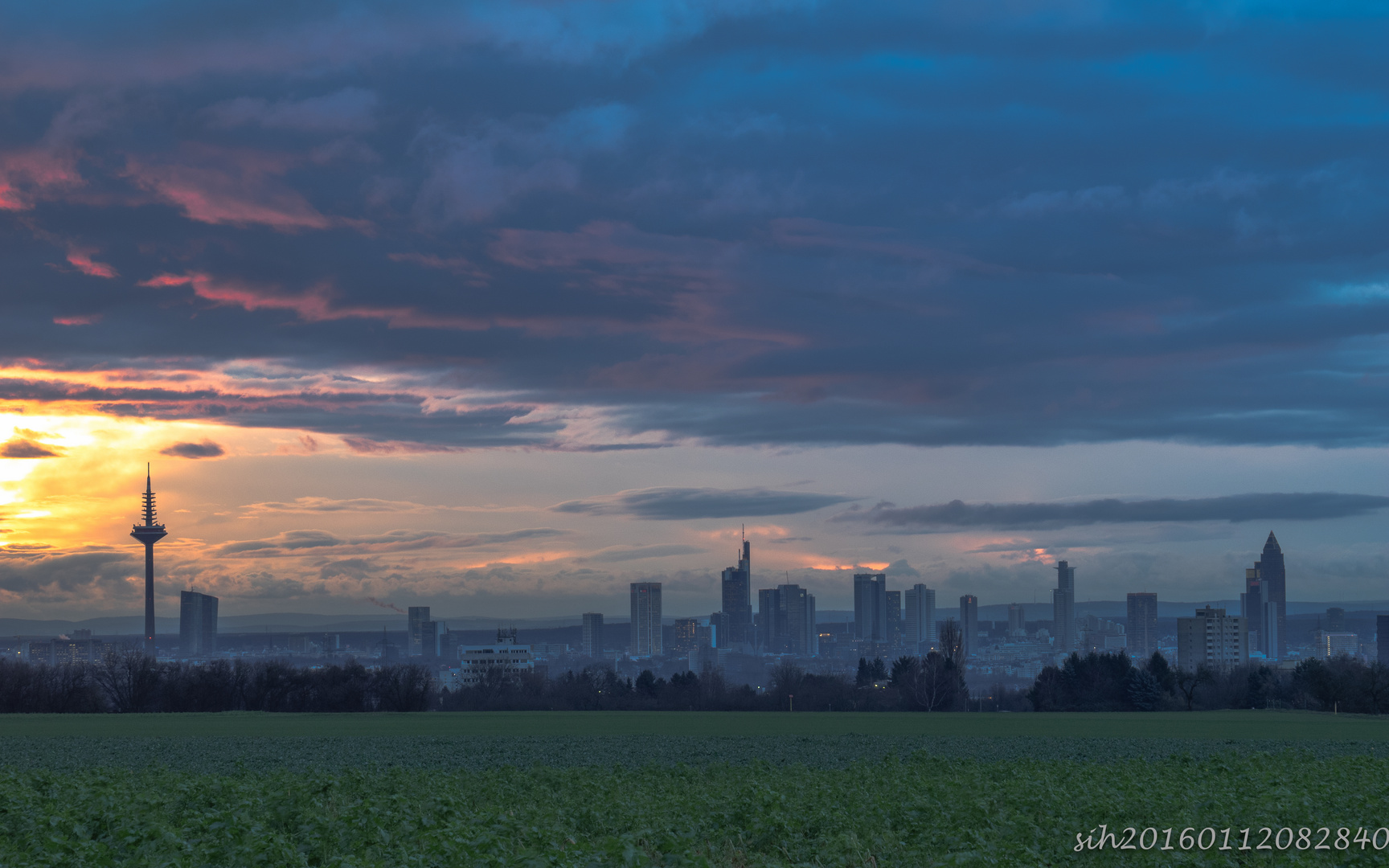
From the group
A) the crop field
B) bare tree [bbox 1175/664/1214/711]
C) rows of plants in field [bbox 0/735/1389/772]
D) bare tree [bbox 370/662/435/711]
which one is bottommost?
bare tree [bbox 1175/664/1214/711]

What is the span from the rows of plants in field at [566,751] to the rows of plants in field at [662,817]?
1184cm

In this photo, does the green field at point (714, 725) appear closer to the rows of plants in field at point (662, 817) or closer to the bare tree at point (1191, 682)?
the bare tree at point (1191, 682)

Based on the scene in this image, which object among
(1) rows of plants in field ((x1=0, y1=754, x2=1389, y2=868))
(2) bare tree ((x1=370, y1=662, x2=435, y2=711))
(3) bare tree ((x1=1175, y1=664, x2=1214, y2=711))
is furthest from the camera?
(3) bare tree ((x1=1175, y1=664, x2=1214, y2=711))

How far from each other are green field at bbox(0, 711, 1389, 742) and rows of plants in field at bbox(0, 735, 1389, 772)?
22.8ft

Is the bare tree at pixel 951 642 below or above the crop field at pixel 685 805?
below

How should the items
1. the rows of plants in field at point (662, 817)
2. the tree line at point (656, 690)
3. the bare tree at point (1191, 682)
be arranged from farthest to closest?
1. the bare tree at point (1191, 682)
2. the tree line at point (656, 690)
3. the rows of plants in field at point (662, 817)

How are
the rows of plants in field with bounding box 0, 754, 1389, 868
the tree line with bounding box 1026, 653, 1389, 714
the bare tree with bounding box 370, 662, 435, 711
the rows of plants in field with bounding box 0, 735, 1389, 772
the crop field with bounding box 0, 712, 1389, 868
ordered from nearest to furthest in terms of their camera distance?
the rows of plants in field with bounding box 0, 754, 1389, 868, the crop field with bounding box 0, 712, 1389, 868, the rows of plants in field with bounding box 0, 735, 1389, 772, the tree line with bounding box 1026, 653, 1389, 714, the bare tree with bounding box 370, 662, 435, 711

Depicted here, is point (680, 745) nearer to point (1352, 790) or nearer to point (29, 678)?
point (1352, 790)

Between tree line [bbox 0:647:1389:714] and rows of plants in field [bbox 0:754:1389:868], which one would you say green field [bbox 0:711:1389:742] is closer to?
tree line [bbox 0:647:1389:714]

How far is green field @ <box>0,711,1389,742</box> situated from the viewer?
84.6 metres

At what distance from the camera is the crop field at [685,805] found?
76.1ft

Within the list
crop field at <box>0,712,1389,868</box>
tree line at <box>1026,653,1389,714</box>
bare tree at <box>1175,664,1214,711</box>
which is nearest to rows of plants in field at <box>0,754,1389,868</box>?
crop field at <box>0,712,1389,868</box>

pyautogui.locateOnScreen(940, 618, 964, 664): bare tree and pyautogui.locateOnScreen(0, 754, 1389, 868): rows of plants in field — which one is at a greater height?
pyautogui.locateOnScreen(0, 754, 1389, 868): rows of plants in field

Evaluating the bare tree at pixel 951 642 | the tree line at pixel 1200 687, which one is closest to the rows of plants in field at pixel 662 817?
the tree line at pixel 1200 687
